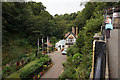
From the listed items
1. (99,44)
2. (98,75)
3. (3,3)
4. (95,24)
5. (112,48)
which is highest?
(3,3)

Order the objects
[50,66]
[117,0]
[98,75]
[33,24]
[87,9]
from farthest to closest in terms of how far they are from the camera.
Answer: [33,24]
[87,9]
[117,0]
[50,66]
[98,75]

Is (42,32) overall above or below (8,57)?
above

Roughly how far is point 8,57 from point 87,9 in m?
18.4

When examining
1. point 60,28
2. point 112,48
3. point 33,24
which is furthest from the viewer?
point 60,28

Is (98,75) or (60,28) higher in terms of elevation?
(60,28)

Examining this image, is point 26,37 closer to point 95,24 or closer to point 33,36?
point 33,36

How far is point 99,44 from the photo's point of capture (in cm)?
211

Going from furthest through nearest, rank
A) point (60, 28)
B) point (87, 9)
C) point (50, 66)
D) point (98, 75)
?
point (60, 28)
point (87, 9)
point (50, 66)
point (98, 75)

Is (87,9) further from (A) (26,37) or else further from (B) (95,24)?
(A) (26,37)

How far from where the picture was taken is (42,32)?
1123 inches

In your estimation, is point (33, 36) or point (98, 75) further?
point (33, 36)

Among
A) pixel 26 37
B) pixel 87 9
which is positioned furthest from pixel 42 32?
pixel 87 9

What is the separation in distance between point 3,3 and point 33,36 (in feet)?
45.1

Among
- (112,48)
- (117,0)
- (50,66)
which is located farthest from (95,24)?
(117,0)
